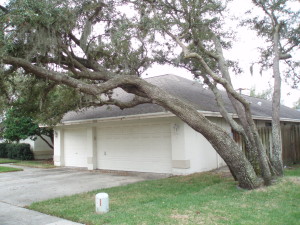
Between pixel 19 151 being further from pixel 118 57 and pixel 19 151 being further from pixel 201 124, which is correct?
pixel 201 124

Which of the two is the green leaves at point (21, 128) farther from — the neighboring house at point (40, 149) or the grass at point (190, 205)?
the grass at point (190, 205)

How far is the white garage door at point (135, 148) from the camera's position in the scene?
547 inches

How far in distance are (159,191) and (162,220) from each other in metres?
3.33

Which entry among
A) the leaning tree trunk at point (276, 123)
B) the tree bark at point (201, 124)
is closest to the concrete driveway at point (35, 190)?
the tree bark at point (201, 124)

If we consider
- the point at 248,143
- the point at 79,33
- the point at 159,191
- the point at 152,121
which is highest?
the point at 79,33

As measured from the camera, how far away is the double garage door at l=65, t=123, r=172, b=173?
45.6 feet

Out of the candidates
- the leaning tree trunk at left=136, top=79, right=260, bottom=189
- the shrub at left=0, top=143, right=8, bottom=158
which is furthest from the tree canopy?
the shrub at left=0, top=143, right=8, bottom=158

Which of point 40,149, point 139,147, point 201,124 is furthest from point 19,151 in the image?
point 201,124

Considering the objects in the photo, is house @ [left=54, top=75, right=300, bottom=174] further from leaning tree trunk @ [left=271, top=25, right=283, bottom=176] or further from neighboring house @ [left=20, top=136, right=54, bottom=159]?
neighboring house @ [left=20, top=136, right=54, bottom=159]

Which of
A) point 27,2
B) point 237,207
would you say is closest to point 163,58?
point 27,2

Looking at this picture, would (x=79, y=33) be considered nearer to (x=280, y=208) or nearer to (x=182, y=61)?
(x=182, y=61)

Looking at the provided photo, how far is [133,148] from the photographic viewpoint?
15.1 m

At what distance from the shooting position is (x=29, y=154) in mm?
24312

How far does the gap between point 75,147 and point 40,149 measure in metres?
8.26
